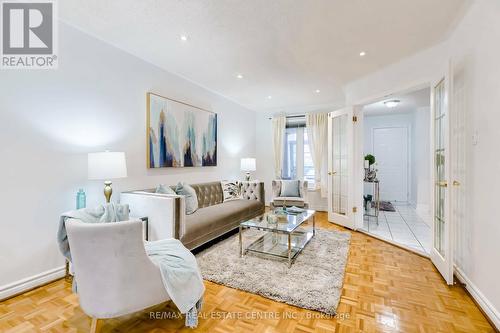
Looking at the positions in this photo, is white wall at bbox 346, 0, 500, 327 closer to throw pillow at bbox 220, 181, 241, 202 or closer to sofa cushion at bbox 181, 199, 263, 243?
sofa cushion at bbox 181, 199, 263, 243

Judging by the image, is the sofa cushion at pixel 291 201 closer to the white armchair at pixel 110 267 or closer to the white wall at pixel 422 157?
the white wall at pixel 422 157

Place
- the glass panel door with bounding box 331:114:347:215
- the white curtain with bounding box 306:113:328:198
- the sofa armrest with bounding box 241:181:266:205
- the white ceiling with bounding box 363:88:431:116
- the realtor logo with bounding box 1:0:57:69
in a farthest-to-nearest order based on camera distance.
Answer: the white curtain with bounding box 306:113:328:198 < the white ceiling with bounding box 363:88:431:116 < the sofa armrest with bounding box 241:181:266:205 < the glass panel door with bounding box 331:114:347:215 < the realtor logo with bounding box 1:0:57:69

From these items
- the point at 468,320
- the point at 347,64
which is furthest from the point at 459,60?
the point at 468,320

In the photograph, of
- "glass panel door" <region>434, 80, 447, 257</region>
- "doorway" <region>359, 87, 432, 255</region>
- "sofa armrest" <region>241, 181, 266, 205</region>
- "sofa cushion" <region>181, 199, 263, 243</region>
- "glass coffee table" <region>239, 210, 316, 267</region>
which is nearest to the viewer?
"glass panel door" <region>434, 80, 447, 257</region>

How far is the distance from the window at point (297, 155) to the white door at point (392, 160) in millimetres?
2285

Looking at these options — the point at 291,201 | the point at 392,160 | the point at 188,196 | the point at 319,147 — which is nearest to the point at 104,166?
the point at 188,196

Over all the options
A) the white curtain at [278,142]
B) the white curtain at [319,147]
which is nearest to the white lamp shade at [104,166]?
the white curtain at [278,142]

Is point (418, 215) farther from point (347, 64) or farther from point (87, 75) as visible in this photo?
point (87, 75)

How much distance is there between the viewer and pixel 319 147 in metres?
5.50

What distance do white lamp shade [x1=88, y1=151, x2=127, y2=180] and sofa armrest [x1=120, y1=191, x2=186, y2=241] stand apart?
449 millimetres

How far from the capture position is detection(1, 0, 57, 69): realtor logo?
211cm

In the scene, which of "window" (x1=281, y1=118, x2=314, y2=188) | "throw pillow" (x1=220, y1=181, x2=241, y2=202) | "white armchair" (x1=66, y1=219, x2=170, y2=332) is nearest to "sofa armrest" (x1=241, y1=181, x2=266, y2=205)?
"throw pillow" (x1=220, y1=181, x2=241, y2=202)

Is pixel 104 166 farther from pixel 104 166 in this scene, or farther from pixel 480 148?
pixel 480 148

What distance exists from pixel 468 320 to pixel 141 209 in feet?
10.2
